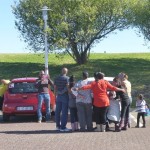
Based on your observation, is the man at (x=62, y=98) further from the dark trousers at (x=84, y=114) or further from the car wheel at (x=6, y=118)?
the car wheel at (x=6, y=118)

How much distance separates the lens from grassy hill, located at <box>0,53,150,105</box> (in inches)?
1374

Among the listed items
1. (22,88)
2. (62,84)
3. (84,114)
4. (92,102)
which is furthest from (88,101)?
(22,88)

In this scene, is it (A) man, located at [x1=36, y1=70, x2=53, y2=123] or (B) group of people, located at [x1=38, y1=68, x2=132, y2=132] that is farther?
(A) man, located at [x1=36, y1=70, x2=53, y2=123]

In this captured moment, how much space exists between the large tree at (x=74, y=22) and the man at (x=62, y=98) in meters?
22.0

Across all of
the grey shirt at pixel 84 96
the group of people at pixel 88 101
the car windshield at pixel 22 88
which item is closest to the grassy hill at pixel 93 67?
the car windshield at pixel 22 88

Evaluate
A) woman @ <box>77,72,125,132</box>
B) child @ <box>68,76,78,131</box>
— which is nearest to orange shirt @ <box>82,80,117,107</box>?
woman @ <box>77,72,125,132</box>

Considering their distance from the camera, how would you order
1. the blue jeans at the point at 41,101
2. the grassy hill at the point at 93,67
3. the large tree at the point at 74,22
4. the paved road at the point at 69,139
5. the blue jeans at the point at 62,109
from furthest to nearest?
1. the large tree at the point at 74,22
2. the grassy hill at the point at 93,67
3. the blue jeans at the point at 41,101
4. the blue jeans at the point at 62,109
5. the paved road at the point at 69,139

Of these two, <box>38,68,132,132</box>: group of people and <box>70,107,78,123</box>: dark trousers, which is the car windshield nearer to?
<box>38,68,132,132</box>: group of people

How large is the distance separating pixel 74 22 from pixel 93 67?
3502 mm

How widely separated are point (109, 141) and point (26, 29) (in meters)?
28.3

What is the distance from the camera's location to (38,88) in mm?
17625

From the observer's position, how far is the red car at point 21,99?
710 inches

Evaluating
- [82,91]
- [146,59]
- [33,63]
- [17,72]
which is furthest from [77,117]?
[146,59]

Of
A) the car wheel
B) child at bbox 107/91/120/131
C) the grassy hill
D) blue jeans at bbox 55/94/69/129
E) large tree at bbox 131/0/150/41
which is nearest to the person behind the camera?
blue jeans at bbox 55/94/69/129
